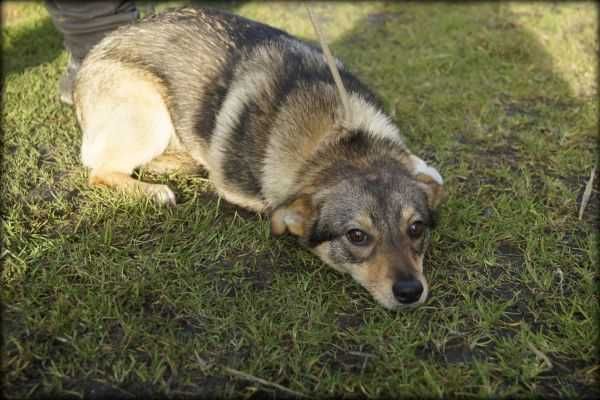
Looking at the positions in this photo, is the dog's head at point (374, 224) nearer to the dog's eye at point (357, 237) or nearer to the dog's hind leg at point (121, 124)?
the dog's eye at point (357, 237)

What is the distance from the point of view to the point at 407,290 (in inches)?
104

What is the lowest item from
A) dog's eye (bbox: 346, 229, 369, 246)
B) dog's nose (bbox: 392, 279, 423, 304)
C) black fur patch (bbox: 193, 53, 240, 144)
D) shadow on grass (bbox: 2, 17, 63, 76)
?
shadow on grass (bbox: 2, 17, 63, 76)

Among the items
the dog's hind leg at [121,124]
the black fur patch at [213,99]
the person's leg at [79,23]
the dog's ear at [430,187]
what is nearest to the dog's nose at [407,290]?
the dog's ear at [430,187]

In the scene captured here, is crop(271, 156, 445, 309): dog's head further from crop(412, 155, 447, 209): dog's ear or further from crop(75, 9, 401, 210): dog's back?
crop(75, 9, 401, 210): dog's back

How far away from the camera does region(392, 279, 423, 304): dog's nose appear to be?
265 centimetres

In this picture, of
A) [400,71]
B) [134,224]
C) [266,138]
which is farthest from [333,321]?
[400,71]

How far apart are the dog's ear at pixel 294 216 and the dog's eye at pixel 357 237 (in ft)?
1.01

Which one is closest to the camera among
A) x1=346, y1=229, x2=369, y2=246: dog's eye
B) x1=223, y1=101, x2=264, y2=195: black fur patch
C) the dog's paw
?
x1=346, y1=229, x2=369, y2=246: dog's eye

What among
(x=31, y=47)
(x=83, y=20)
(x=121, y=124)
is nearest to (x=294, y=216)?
(x=121, y=124)

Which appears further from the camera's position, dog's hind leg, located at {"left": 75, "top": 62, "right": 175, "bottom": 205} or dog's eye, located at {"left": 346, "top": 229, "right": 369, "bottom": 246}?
dog's hind leg, located at {"left": 75, "top": 62, "right": 175, "bottom": 205}

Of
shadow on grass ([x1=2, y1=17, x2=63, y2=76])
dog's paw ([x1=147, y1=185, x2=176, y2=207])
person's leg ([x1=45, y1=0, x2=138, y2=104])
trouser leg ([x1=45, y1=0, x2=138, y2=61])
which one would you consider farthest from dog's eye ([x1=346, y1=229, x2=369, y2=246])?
shadow on grass ([x1=2, y1=17, x2=63, y2=76])

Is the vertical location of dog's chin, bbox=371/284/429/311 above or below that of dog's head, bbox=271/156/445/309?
below

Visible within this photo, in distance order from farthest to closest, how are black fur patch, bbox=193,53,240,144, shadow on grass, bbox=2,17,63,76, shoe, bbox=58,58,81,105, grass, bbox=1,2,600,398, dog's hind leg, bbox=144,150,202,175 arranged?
shadow on grass, bbox=2,17,63,76 < shoe, bbox=58,58,81,105 < dog's hind leg, bbox=144,150,202,175 < black fur patch, bbox=193,53,240,144 < grass, bbox=1,2,600,398

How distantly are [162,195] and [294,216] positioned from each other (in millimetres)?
1169
